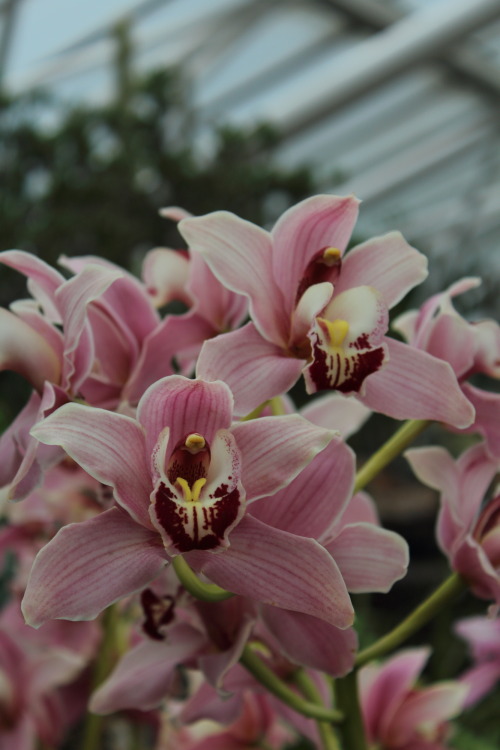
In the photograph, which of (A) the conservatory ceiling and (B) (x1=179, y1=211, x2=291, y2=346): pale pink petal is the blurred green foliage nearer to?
(A) the conservatory ceiling

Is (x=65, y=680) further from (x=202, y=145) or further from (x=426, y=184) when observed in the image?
(x=426, y=184)

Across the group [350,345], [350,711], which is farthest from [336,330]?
[350,711]

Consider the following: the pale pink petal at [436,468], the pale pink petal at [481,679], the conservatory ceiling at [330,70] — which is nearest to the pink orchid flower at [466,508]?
the pale pink petal at [436,468]

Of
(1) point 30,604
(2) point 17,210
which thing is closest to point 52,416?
(1) point 30,604

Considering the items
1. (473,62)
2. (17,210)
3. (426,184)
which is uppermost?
(17,210)

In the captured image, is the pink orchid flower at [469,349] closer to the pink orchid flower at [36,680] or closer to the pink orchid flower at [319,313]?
the pink orchid flower at [319,313]

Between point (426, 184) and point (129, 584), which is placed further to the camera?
point (426, 184)
